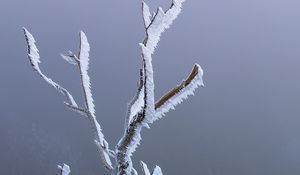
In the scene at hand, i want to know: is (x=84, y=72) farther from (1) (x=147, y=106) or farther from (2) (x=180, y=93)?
(2) (x=180, y=93)

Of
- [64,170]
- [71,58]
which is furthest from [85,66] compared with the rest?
[64,170]

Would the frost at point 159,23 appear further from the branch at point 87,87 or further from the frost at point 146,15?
the branch at point 87,87

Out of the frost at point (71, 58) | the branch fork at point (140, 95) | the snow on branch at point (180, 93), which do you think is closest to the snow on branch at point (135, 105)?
the branch fork at point (140, 95)

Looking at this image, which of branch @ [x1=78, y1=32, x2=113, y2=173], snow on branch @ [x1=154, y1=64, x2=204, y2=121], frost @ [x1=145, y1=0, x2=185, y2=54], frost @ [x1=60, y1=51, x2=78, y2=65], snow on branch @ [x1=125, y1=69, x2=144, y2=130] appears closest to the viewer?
snow on branch @ [x1=154, y1=64, x2=204, y2=121]

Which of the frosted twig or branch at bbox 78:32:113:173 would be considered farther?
branch at bbox 78:32:113:173

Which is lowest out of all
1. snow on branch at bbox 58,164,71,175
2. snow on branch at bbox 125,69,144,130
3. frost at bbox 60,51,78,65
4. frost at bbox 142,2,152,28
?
snow on branch at bbox 58,164,71,175

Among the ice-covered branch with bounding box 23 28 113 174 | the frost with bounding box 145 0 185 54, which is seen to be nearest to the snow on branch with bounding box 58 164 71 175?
the ice-covered branch with bounding box 23 28 113 174

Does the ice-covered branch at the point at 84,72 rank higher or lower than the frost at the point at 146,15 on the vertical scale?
lower

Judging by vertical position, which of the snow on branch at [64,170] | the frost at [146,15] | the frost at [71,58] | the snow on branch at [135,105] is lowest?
the snow on branch at [64,170]

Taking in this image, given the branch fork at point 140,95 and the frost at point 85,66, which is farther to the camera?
the frost at point 85,66

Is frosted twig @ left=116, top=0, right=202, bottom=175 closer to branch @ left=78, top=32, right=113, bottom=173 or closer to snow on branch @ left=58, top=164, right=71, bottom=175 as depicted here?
branch @ left=78, top=32, right=113, bottom=173
